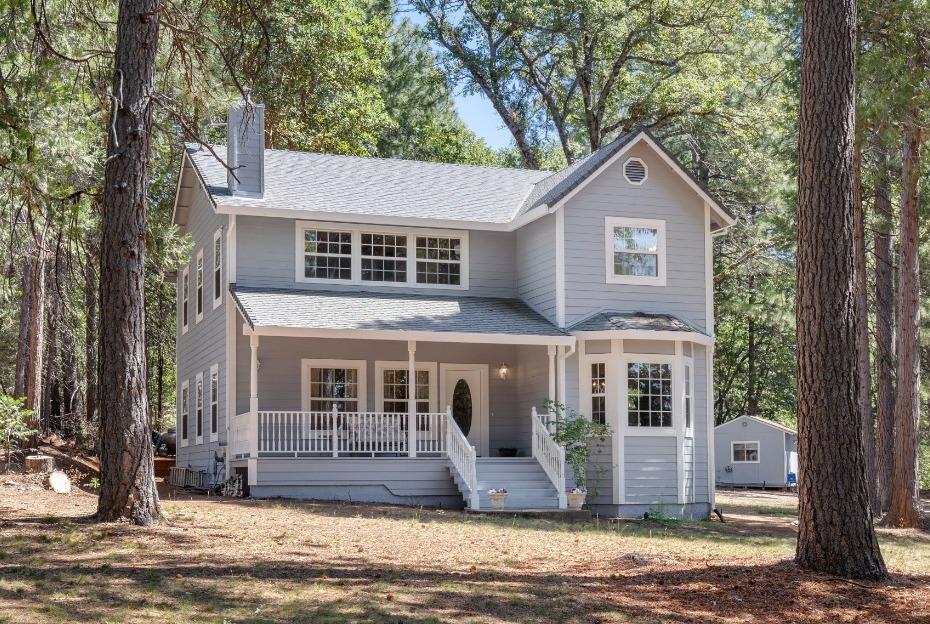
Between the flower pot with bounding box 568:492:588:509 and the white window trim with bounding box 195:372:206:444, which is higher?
the white window trim with bounding box 195:372:206:444

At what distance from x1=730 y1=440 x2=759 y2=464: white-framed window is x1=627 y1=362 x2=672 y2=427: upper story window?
59.2ft

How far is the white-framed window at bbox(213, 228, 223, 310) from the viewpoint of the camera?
20.0 m

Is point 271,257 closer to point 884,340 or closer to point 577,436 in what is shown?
point 577,436

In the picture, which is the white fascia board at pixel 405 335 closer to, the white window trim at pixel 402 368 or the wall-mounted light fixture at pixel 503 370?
the white window trim at pixel 402 368

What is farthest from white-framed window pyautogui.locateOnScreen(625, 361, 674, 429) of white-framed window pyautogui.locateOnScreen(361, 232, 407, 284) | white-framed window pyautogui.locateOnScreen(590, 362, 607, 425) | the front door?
white-framed window pyautogui.locateOnScreen(361, 232, 407, 284)

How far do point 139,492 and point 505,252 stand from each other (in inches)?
451

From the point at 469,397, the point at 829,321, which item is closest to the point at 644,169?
the point at 469,397

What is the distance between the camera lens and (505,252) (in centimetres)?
2123

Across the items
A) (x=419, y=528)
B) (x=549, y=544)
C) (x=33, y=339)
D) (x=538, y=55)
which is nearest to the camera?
(x=549, y=544)

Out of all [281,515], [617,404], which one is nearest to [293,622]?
[281,515]

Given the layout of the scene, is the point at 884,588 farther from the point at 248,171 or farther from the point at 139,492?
the point at 248,171

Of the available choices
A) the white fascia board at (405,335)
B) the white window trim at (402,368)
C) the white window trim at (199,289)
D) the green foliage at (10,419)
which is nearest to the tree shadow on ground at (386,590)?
the white fascia board at (405,335)

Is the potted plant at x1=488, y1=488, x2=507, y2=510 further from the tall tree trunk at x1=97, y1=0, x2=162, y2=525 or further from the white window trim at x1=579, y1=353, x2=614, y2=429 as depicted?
the tall tree trunk at x1=97, y1=0, x2=162, y2=525

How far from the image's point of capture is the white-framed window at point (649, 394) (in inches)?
739
